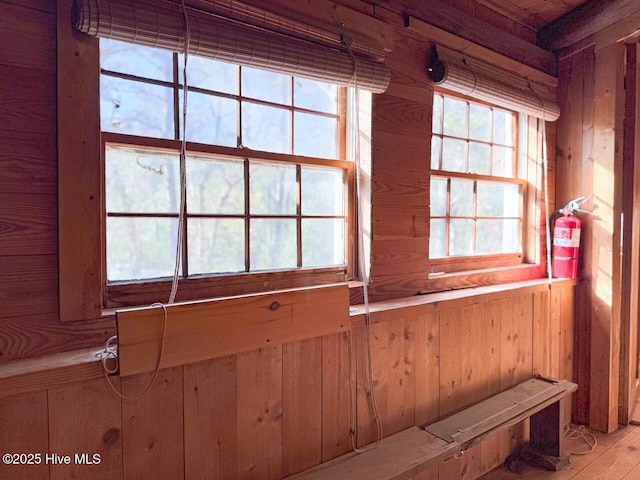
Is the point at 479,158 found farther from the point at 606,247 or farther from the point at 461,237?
the point at 606,247

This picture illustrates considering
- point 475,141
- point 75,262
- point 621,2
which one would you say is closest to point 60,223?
point 75,262

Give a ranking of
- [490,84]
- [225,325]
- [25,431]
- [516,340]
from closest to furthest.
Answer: [25,431] → [225,325] → [490,84] → [516,340]

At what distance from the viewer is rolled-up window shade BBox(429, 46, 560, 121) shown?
198cm

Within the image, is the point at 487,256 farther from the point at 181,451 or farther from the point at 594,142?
the point at 181,451

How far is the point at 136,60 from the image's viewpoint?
4.29 ft

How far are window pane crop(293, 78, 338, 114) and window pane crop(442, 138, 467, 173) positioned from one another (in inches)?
29.9

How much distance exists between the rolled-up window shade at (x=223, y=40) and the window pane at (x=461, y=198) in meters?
0.83

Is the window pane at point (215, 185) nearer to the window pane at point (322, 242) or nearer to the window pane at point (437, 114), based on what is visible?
the window pane at point (322, 242)

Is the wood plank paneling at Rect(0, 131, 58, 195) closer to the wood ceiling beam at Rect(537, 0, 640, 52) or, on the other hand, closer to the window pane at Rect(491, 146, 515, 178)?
the window pane at Rect(491, 146, 515, 178)

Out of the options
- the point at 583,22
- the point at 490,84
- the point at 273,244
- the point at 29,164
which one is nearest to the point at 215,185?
the point at 273,244

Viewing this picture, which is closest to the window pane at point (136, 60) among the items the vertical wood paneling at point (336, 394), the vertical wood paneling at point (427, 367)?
the vertical wood paneling at point (336, 394)

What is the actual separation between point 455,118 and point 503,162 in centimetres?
56

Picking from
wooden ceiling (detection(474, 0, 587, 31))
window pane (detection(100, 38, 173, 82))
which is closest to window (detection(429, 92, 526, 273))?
wooden ceiling (detection(474, 0, 587, 31))

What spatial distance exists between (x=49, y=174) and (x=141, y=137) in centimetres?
29
